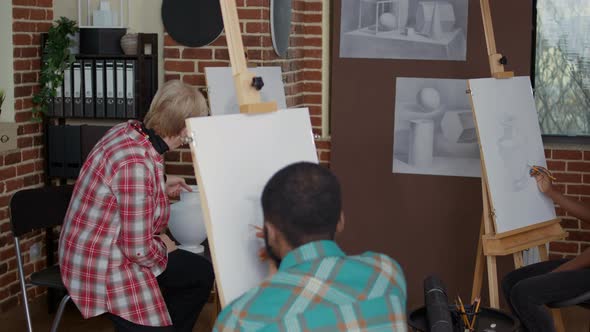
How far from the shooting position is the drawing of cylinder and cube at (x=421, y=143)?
479 centimetres

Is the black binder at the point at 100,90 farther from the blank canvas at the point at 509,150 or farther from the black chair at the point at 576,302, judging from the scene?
the black chair at the point at 576,302

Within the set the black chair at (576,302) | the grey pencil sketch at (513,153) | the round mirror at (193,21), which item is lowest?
the black chair at (576,302)

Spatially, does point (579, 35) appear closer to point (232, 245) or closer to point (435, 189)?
point (435, 189)

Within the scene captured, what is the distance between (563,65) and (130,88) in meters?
2.52

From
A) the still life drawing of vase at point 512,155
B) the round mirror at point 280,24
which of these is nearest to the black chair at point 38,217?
the round mirror at point 280,24

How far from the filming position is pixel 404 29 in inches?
190

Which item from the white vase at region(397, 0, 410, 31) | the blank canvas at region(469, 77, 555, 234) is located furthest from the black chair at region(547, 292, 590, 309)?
the white vase at region(397, 0, 410, 31)

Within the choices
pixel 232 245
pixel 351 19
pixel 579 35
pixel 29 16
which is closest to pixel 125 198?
pixel 232 245

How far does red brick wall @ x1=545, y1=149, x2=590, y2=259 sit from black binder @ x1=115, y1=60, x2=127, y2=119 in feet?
7.85

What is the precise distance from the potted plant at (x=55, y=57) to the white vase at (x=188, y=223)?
45.6 inches

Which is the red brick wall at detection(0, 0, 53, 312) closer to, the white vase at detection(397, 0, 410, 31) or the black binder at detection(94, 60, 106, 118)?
the black binder at detection(94, 60, 106, 118)

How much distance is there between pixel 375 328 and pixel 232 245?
2.13ft

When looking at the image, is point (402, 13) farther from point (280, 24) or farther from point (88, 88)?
point (88, 88)

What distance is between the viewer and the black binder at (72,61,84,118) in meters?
4.49
